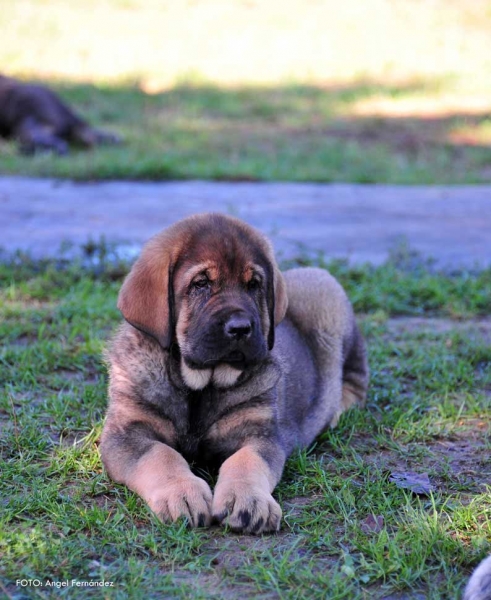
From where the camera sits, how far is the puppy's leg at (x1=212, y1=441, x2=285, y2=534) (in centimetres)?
360

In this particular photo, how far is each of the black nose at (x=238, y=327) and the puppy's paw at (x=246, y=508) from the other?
1.98 feet

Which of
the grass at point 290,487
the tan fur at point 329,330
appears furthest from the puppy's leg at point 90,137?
the tan fur at point 329,330

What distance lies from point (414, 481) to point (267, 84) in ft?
41.4

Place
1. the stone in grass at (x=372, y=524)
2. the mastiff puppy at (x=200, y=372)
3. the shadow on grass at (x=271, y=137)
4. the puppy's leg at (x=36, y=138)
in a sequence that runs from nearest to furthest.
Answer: the stone in grass at (x=372, y=524) < the mastiff puppy at (x=200, y=372) < the shadow on grass at (x=271, y=137) < the puppy's leg at (x=36, y=138)

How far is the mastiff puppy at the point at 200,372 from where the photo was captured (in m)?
3.82

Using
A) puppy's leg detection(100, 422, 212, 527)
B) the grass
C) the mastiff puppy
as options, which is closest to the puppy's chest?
the mastiff puppy

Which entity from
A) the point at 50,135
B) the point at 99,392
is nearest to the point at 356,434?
the point at 99,392

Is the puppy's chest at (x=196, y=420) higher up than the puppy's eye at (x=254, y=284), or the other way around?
the puppy's eye at (x=254, y=284)

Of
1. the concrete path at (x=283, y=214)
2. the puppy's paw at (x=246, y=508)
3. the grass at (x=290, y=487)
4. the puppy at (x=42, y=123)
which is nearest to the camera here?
the grass at (x=290, y=487)

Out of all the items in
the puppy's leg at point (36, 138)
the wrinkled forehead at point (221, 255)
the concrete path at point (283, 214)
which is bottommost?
the concrete path at point (283, 214)

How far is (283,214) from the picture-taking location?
886cm

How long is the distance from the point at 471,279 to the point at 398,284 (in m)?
0.62

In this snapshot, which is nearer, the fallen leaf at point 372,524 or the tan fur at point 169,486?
the tan fur at point 169,486

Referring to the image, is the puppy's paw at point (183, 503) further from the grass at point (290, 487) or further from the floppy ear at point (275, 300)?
the floppy ear at point (275, 300)
